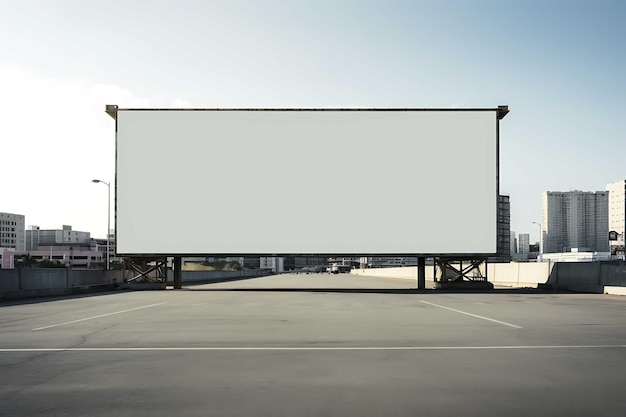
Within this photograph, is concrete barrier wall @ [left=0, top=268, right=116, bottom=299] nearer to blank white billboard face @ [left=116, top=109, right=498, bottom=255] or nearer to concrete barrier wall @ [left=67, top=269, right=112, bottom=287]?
concrete barrier wall @ [left=67, top=269, right=112, bottom=287]

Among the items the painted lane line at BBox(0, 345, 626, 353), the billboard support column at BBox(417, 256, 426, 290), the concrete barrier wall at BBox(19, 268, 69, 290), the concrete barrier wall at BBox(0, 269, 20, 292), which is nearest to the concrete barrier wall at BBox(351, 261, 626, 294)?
the billboard support column at BBox(417, 256, 426, 290)

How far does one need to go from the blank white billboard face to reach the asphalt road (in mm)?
21303

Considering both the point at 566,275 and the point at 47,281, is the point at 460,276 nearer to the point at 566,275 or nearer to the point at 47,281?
the point at 566,275

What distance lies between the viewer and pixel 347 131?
3834 centimetres

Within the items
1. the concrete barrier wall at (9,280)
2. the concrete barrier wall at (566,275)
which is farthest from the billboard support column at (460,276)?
the concrete barrier wall at (9,280)

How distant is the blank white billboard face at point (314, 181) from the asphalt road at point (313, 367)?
21.3 meters

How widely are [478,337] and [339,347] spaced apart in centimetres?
341

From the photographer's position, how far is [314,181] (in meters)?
38.6

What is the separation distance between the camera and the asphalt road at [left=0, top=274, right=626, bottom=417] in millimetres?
6844

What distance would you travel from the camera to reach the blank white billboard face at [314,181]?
3825 cm

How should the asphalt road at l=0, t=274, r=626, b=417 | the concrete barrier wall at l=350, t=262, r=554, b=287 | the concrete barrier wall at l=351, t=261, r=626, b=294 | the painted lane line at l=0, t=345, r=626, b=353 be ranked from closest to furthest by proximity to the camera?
the asphalt road at l=0, t=274, r=626, b=417 < the painted lane line at l=0, t=345, r=626, b=353 < the concrete barrier wall at l=351, t=261, r=626, b=294 < the concrete barrier wall at l=350, t=262, r=554, b=287

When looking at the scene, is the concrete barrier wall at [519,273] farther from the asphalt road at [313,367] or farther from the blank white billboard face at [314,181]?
the asphalt road at [313,367]

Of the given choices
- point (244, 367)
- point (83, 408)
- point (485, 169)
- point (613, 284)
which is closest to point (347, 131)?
point (485, 169)

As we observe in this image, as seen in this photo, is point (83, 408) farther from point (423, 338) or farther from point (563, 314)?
point (563, 314)
